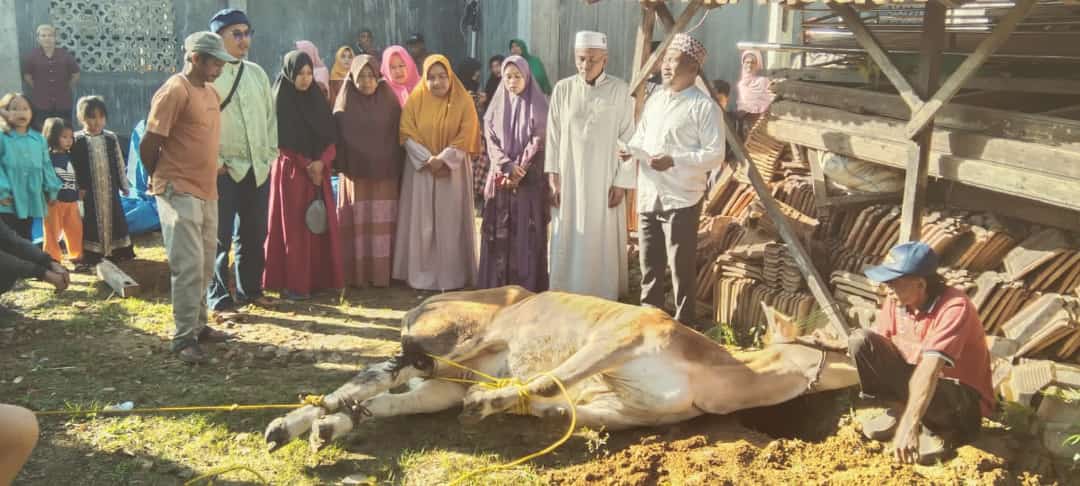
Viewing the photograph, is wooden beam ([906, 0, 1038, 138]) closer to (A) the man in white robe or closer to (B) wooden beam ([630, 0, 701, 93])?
(B) wooden beam ([630, 0, 701, 93])

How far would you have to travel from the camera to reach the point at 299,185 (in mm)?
Answer: 7488

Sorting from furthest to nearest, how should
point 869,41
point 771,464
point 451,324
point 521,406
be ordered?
point 869,41
point 451,324
point 521,406
point 771,464

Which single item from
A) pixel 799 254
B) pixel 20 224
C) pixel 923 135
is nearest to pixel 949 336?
pixel 923 135

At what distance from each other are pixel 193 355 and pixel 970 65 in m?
4.87

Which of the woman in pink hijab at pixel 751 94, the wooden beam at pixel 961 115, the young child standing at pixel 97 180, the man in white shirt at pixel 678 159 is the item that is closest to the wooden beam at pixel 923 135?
the wooden beam at pixel 961 115

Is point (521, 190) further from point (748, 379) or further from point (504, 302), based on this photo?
point (748, 379)

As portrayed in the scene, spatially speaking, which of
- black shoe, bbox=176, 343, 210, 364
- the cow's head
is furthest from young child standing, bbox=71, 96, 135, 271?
the cow's head

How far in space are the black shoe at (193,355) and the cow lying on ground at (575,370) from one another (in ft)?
5.36

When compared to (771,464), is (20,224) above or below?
above

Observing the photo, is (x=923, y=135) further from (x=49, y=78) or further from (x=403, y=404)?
(x=49, y=78)

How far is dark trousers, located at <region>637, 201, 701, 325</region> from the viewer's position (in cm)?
620

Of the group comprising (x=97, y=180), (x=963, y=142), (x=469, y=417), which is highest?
(x=963, y=142)

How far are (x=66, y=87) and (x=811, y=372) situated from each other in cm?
1124

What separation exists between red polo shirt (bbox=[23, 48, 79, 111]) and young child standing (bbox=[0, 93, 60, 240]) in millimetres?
4565
